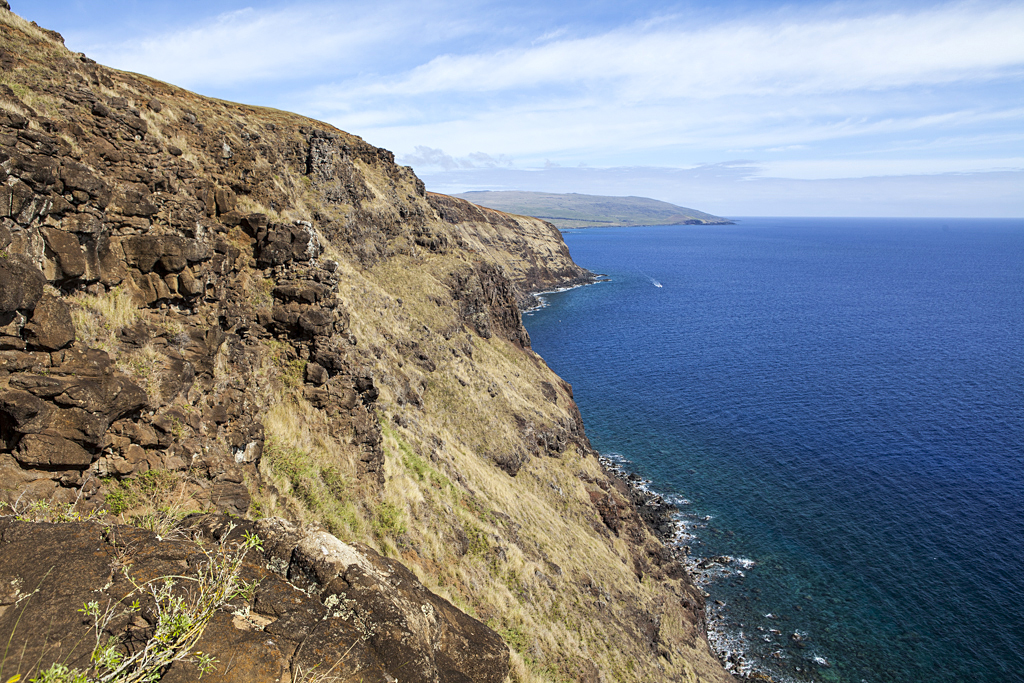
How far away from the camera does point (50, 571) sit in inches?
283

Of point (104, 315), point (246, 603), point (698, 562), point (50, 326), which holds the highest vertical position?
point (50, 326)

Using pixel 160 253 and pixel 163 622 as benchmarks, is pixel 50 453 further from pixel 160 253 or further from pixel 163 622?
pixel 163 622

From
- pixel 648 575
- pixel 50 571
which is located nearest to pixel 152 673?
pixel 50 571

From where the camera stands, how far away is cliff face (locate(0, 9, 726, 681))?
11398 mm

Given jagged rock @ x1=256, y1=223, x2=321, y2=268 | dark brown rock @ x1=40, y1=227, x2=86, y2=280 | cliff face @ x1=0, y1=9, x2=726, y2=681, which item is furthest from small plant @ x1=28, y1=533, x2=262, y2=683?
jagged rock @ x1=256, y1=223, x2=321, y2=268

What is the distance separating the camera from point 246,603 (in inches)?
306

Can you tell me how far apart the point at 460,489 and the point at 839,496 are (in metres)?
39.7

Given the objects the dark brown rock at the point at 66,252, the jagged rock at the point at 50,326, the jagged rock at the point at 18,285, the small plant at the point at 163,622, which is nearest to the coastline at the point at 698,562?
the small plant at the point at 163,622

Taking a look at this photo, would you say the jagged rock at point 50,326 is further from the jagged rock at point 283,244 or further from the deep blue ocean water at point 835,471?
the deep blue ocean water at point 835,471

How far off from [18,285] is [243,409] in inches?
263

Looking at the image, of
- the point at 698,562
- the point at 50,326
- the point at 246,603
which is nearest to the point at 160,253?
the point at 50,326

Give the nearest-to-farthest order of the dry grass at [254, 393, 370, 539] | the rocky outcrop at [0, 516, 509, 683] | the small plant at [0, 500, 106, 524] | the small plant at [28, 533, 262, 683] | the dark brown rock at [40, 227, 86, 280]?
the small plant at [28, 533, 262, 683], the rocky outcrop at [0, 516, 509, 683], the small plant at [0, 500, 106, 524], the dark brown rock at [40, 227, 86, 280], the dry grass at [254, 393, 370, 539]

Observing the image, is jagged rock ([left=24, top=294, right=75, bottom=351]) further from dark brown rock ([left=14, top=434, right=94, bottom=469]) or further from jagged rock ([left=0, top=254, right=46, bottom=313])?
dark brown rock ([left=14, top=434, right=94, bottom=469])

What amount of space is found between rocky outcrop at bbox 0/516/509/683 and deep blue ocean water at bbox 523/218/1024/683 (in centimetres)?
3680
